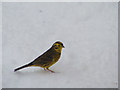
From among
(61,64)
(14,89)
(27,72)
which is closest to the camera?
(14,89)

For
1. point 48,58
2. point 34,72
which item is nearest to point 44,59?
point 48,58

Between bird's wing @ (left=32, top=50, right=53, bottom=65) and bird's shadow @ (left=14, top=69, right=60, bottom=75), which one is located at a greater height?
bird's wing @ (left=32, top=50, right=53, bottom=65)

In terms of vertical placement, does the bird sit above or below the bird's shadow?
above

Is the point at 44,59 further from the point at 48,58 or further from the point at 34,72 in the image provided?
the point at 34,72

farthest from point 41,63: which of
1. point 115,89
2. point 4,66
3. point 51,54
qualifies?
point 115,89

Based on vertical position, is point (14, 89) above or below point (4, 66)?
below

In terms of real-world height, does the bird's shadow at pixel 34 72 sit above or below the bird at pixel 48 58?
below

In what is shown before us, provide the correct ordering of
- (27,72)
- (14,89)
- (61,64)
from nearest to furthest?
(14,89), (27,72), (61,64)

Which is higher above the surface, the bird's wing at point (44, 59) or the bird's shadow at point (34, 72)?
the bird's wing at point (44, 59)

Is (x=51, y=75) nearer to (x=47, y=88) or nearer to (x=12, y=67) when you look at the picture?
(x=47, y=88)

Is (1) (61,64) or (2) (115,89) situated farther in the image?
(1) (61,64)
